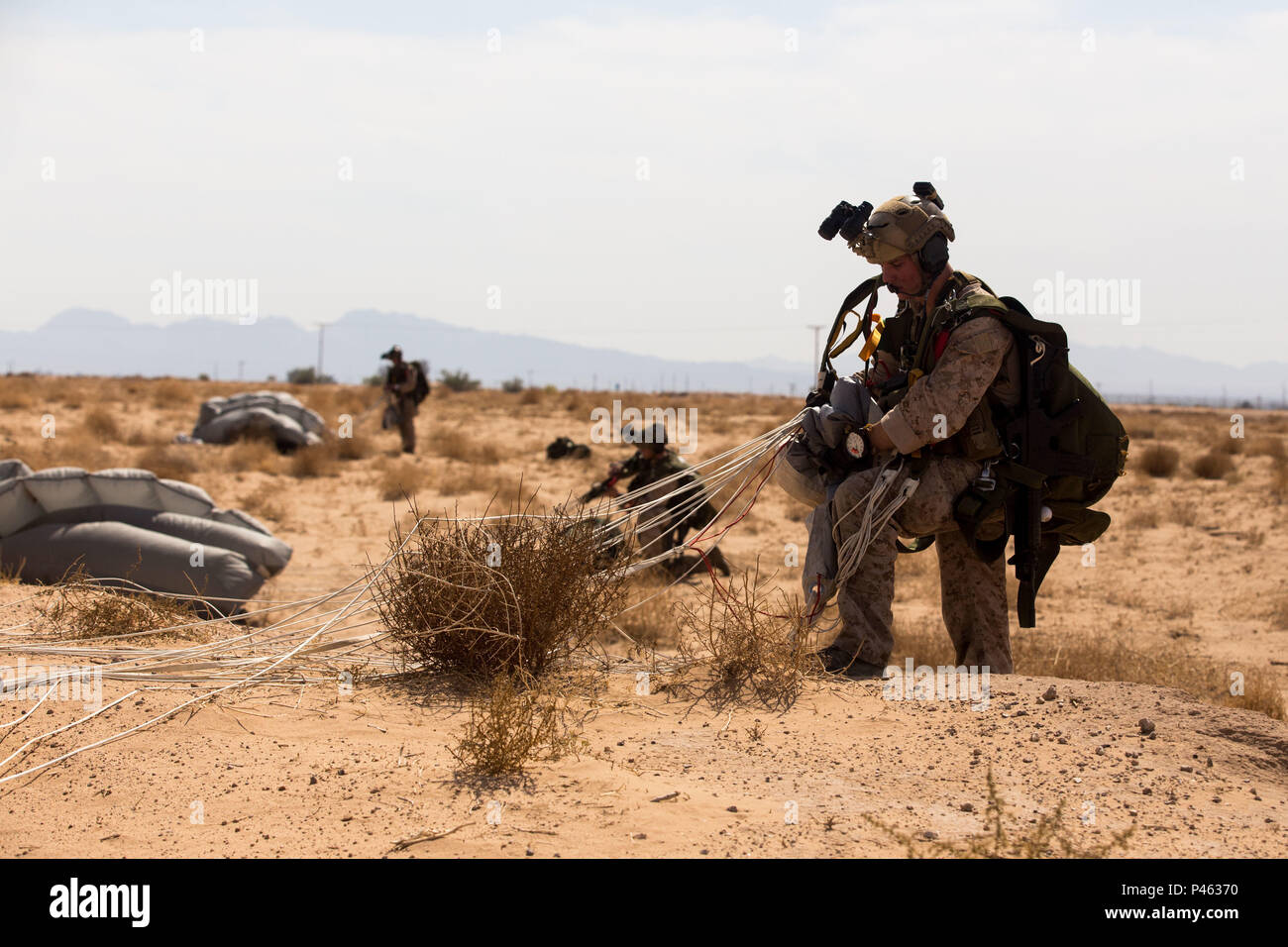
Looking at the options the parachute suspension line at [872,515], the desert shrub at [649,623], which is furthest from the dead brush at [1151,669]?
the desert shrub at [649,623]

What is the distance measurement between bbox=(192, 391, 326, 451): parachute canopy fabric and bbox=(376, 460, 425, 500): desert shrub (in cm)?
269

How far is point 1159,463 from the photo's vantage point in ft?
53.5

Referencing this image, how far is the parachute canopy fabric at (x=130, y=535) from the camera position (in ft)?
20.6

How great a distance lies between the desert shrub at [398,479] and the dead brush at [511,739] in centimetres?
915

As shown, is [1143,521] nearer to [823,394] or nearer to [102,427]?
[823,394]

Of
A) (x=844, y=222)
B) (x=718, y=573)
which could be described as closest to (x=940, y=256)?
(x=844, y=222)

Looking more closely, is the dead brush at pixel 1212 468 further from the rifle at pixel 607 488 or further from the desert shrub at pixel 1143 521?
the rifle at pixel 607 488

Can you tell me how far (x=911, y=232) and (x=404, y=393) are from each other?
43.8 feet

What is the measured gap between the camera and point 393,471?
14672 millimetres

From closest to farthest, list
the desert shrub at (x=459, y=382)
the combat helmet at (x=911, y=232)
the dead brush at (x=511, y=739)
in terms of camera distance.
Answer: the dead brush at (x=511, y=739) → the combat helmet at (x=911, y=232) → the desert shrub at (x=459, y=382)

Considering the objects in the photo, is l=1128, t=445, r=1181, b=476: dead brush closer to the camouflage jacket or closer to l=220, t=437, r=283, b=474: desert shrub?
l=220, t=437, r=283, b=474: desert shrub

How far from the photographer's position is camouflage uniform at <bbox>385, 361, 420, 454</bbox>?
1688 centimetres
